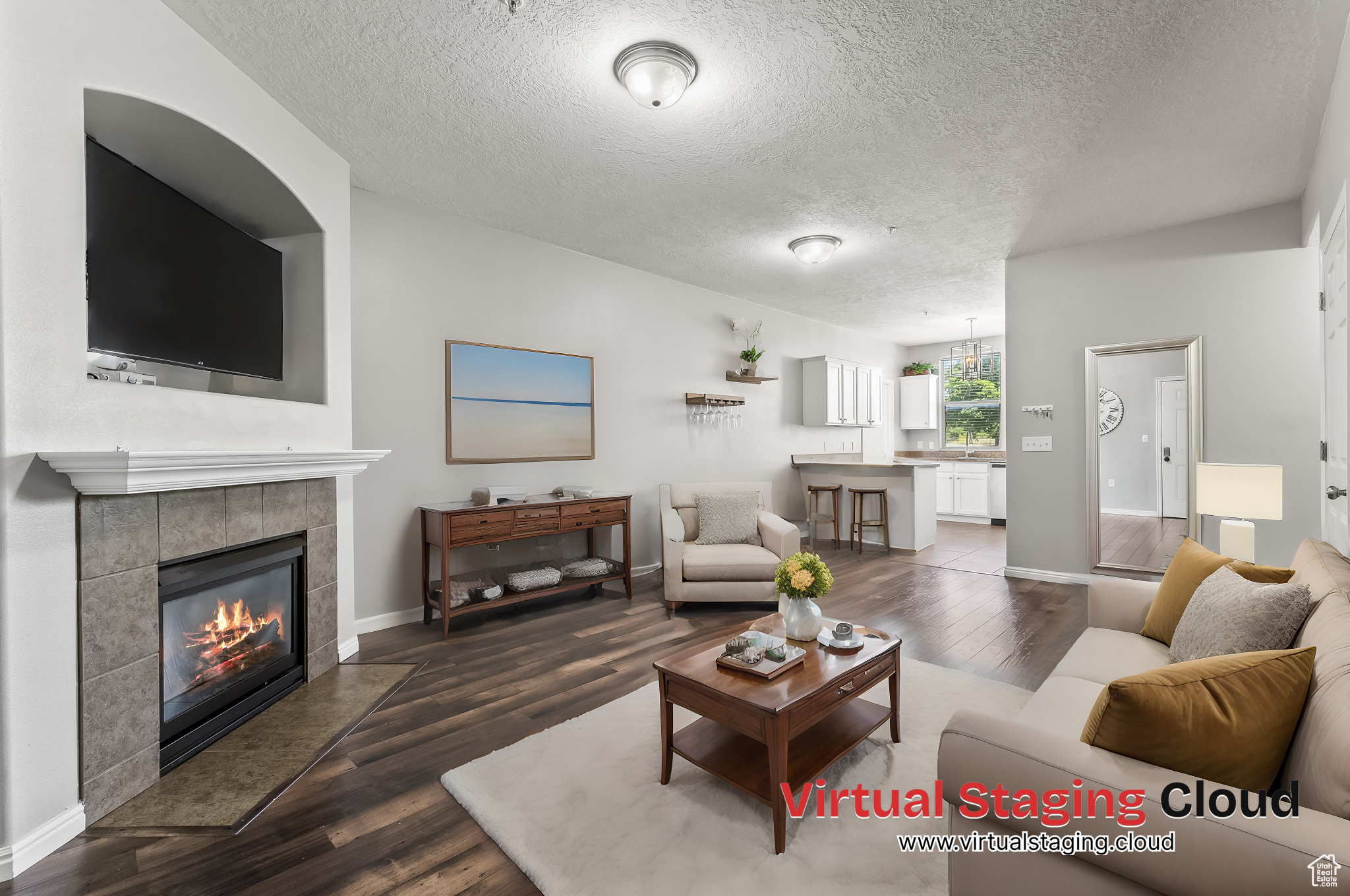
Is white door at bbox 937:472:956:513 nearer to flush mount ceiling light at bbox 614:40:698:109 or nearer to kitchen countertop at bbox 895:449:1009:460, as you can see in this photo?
kitchen countertop at bbox 895:449:1009:460

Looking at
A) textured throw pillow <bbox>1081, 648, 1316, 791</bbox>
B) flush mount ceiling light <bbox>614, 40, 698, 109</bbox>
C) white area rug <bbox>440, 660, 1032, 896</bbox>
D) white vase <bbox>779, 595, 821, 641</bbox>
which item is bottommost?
white area rug <bbox>440, 660, 1032, 896</bbox>

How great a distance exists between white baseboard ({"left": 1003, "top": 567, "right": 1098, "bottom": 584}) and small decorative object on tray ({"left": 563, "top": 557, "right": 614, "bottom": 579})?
351 centimetres

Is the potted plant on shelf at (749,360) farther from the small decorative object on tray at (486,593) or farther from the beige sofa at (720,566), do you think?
the small decorative object on tray at (486,593)

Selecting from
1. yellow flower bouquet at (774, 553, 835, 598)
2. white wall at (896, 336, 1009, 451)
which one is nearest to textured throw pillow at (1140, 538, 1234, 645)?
yellow flower bouquet at (774, 553, 835, 598)

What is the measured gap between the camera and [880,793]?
6.40ft

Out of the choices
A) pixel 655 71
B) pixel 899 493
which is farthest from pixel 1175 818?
pixel 899 493

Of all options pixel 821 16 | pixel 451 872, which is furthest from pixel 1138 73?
pixel 451 872

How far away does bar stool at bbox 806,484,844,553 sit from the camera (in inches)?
258

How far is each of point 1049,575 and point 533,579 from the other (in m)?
4.28

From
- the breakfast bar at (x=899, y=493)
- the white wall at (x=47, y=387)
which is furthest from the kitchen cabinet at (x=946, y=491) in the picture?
the white wall at (x=47, y=387)

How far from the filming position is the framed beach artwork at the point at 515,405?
409 centimetres

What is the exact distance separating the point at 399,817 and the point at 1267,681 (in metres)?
2.32

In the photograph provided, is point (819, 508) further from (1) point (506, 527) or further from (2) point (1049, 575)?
(1) point (506, 527)

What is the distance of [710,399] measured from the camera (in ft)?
19.1
